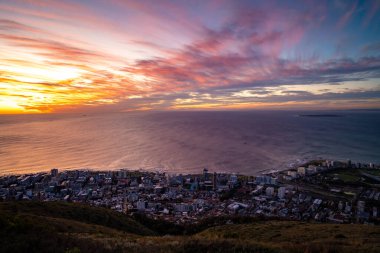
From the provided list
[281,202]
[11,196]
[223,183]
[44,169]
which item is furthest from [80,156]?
[281,202]

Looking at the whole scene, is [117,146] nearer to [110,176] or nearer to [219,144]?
[110,176]

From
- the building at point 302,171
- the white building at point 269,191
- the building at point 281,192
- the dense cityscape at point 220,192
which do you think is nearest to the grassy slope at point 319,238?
the dense cityscape at point 220,192

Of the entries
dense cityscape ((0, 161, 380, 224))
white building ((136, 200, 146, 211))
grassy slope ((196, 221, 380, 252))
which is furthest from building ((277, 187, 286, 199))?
white building ((136, 200, 146, 211))

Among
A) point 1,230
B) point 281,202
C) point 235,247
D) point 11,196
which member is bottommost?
point 281,202

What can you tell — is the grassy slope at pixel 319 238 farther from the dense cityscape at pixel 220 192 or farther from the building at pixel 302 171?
the building at pixel 302 171

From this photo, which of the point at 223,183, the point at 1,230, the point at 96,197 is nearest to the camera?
the point at 1,230

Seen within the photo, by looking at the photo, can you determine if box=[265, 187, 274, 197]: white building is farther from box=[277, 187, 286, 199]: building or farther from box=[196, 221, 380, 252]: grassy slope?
box=[196, 221, 380, 252]: grassy slope

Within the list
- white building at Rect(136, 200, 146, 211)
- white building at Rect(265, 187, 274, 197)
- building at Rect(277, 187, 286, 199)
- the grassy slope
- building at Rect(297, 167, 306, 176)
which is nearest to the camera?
the grassy slope

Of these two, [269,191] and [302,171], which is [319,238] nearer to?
[269,191]

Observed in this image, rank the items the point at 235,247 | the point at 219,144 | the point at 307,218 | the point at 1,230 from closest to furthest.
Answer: the point at 235,247 < the point at 1,230 < the point at 307,218 < the point at 219,144
